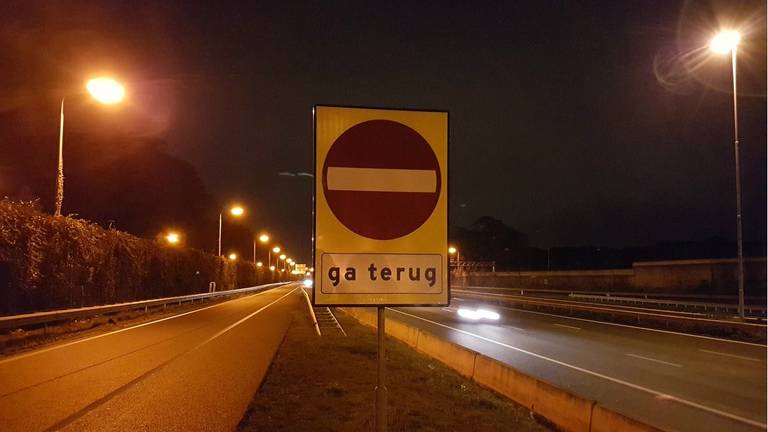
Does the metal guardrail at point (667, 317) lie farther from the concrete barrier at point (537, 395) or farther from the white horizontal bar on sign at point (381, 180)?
the white horizontal bar on sign at point (381, 180)

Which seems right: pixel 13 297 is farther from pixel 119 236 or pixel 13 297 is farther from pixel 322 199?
pixel 322 199

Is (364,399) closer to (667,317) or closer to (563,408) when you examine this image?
(563,408)

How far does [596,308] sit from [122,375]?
27192mm

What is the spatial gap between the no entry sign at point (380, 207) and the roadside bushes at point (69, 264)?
19451mm

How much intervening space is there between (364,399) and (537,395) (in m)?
2.57

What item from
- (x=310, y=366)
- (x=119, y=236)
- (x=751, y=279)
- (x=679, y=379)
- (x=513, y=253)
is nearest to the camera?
(x=310, y=366)

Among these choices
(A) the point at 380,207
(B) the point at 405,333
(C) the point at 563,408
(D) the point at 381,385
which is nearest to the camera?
(A) the point at 380,207

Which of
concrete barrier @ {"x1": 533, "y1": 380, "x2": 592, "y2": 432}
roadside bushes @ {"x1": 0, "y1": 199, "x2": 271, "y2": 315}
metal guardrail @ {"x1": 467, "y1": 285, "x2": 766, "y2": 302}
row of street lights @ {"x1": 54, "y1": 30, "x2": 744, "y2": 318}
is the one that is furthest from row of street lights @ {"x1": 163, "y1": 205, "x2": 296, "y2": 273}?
concrete barrier @ {"x1": 533, "y1": 380, "x2": 592, "y2": 432}

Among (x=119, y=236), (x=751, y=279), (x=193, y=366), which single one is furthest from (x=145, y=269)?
(x=751, y=279)

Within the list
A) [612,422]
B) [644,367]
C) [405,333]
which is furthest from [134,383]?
[644,367]

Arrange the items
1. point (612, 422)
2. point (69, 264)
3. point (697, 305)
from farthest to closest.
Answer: point (697, 305) → point (69, 264) → point (612, 422)

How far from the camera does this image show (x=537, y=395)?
380 inches

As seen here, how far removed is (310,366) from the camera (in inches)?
534

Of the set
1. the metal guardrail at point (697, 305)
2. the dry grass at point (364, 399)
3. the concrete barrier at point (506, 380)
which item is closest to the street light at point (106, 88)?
the dry grass at point (364, 399)
